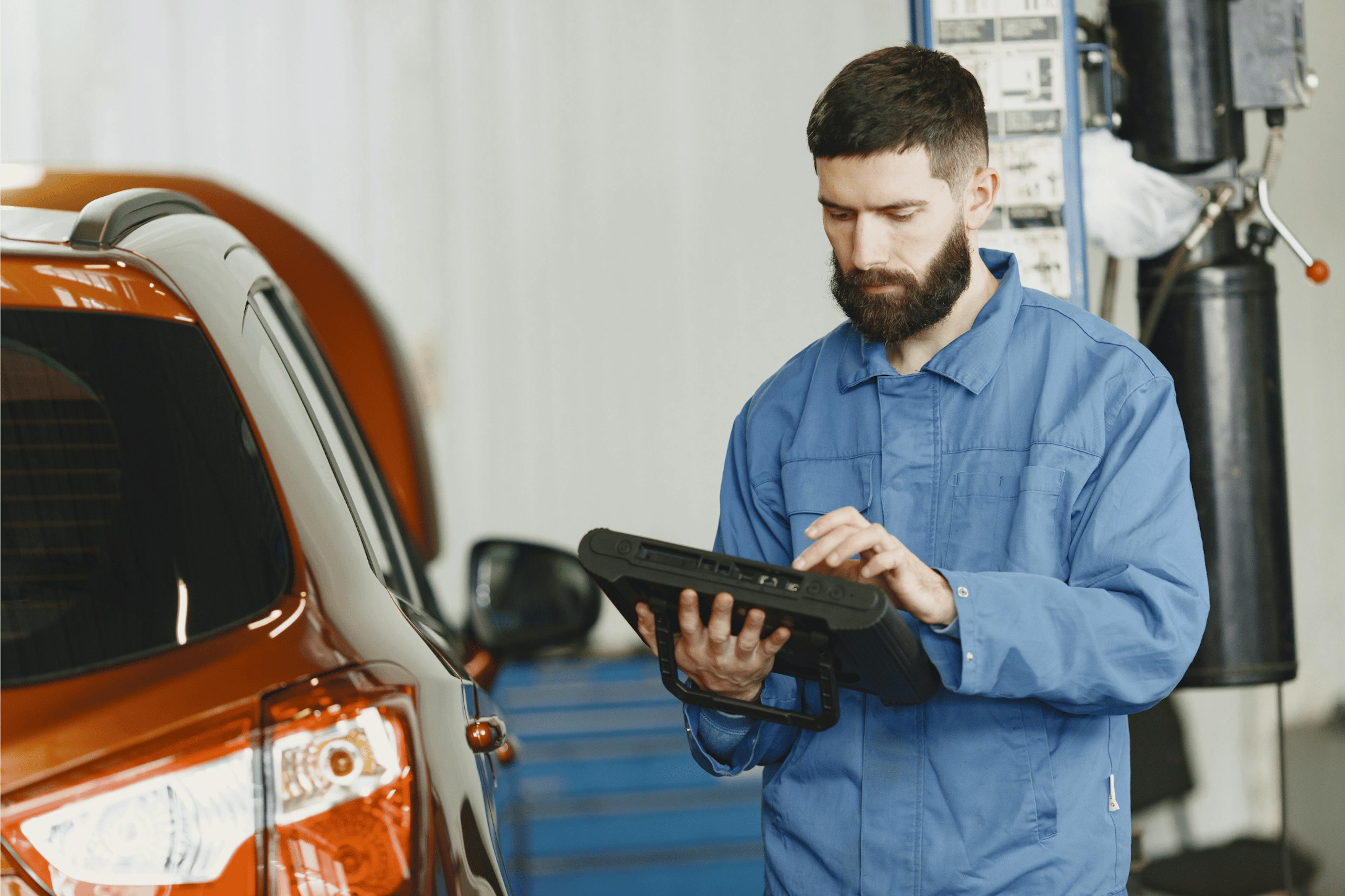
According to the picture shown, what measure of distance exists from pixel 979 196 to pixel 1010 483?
12.9 inches

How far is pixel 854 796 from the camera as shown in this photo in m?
1.25

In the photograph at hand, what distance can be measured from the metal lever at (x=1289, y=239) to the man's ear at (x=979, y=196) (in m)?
1.42

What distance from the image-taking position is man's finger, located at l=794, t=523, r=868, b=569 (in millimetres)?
1052

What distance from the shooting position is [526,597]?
6.37ft

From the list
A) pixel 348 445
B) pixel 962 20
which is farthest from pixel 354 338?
pixel 962 20

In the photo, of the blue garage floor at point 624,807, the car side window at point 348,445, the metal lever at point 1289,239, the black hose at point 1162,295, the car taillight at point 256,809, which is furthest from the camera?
the blue garage floor at point 624,807

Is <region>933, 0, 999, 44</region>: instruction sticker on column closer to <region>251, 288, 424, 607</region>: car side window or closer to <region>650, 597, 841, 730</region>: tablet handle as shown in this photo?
<region>251, 288, 424, 607</region>: car side window

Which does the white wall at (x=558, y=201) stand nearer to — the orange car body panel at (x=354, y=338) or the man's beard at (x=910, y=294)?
the orange car body panel at (x=354, y=338)

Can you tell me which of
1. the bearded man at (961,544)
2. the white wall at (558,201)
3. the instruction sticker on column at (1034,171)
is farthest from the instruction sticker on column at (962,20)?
the white wall at (558,201)

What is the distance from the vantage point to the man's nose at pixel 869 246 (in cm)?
125

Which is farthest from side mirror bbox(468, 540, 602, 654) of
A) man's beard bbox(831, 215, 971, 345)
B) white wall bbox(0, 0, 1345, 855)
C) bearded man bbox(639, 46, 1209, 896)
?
white wall bbox(0, 0, 1345, 855)

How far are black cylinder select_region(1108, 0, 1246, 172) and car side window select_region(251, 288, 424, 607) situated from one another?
1.75m

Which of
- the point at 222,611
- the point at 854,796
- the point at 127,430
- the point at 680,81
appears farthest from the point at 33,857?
the point at 680,81

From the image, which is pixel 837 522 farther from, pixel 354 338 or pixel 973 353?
pixel 354 338
